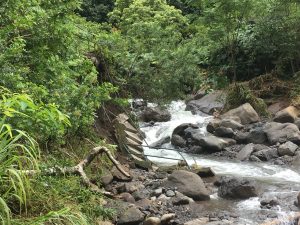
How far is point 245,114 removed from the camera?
14.5 m

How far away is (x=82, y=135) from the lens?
7.27 metres

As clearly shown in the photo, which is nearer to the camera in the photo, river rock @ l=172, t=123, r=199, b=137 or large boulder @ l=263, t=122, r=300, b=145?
large boulder @ l=263, t=122, r=300, b=145

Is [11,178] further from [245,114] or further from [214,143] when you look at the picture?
[245,114]

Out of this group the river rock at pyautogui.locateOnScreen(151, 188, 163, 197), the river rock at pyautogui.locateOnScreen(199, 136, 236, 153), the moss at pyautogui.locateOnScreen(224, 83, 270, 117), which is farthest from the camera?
the moss at pyautogui.locateOnScreen(224, 83, 270, 117)

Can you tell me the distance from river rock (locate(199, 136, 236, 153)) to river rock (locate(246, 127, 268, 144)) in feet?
1.62

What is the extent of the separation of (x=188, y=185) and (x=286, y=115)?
7.03m

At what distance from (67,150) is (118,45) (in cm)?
342

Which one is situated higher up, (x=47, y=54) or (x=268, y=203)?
(x=47, y=54)

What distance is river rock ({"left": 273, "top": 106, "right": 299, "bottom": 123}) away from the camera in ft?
45.1

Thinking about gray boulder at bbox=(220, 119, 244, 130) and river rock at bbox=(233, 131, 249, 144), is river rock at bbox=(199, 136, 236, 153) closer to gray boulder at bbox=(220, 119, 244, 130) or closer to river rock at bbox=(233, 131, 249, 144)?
river rock at bbox=(233, 131, 249, 144)

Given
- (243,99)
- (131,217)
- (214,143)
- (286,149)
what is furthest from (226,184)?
(243,99)

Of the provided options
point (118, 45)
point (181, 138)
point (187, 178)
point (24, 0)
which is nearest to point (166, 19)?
point (181, 138)

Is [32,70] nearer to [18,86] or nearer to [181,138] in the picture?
[18,86]

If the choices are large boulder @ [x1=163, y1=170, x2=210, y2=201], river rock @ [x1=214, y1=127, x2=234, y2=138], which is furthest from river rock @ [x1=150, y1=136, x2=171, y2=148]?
large boulder @ [x1=163, y1=170, x2=210, y2=201]
